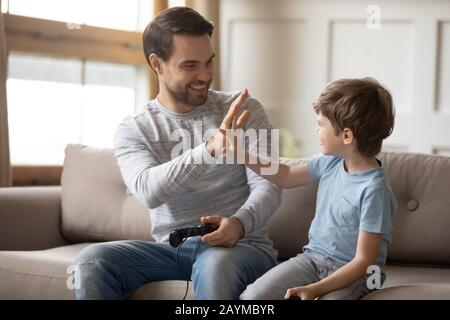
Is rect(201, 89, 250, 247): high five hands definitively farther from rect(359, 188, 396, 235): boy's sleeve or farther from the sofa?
rect(359, 188, 396, 235): boy's sleeve

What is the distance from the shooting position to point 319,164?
6.37ft

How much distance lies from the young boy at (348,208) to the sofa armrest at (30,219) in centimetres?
89

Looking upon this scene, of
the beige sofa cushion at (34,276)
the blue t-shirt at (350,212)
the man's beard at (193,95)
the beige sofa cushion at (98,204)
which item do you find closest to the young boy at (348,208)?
the blue t-shirt at (350,212)

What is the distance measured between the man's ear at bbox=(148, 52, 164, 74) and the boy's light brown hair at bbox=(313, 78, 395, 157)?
1.72 ft

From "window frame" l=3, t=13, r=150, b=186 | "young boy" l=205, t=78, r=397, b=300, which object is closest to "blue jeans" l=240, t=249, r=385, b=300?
"young boy" l=205, t=78, r=397, b=300

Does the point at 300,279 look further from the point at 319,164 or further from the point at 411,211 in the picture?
the point at 411,211

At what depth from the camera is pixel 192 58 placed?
6.68ft

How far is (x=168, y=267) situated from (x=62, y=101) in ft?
5.46

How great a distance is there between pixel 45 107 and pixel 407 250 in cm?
181

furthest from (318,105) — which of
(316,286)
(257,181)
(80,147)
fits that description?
(80,147)

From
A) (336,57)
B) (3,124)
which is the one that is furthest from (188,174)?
(336,57)

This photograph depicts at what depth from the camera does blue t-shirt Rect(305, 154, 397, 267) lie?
5.57 feet

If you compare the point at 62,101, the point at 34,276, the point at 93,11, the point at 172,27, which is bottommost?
the point at 34,276
